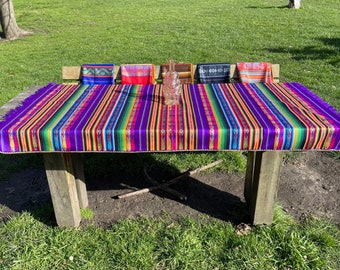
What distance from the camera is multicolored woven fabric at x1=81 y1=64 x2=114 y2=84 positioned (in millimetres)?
3873

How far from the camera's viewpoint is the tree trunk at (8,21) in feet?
33.0

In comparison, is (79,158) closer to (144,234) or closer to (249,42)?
(144,234)

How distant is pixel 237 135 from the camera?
221 cm

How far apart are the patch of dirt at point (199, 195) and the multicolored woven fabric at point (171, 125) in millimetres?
1121

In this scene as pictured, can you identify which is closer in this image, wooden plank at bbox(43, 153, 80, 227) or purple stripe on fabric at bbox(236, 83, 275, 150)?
purple stripe on fabric at bbox(236, 83, 275, 150)

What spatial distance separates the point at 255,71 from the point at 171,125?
1986 mm

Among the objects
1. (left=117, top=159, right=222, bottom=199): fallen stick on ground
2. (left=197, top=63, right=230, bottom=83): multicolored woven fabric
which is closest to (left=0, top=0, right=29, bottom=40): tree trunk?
(left=197, top=63, right=230, bottom=83): multicolored woven fabric

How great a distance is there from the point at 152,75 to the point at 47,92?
1.26 metres

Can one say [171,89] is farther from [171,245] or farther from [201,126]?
[171,245]

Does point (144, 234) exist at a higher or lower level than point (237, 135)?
lower

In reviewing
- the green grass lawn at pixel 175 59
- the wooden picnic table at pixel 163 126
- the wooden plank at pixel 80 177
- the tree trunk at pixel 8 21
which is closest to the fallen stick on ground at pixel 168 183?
the green grass lawn at pixel 175 59

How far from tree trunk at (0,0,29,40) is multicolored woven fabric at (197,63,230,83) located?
8.72 metres

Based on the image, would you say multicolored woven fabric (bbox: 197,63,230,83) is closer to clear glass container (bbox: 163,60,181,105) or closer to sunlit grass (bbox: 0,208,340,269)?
clear glass container (bbox: 163,60,181,105)

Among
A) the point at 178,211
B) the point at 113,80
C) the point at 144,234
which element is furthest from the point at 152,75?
the point at 144,234
